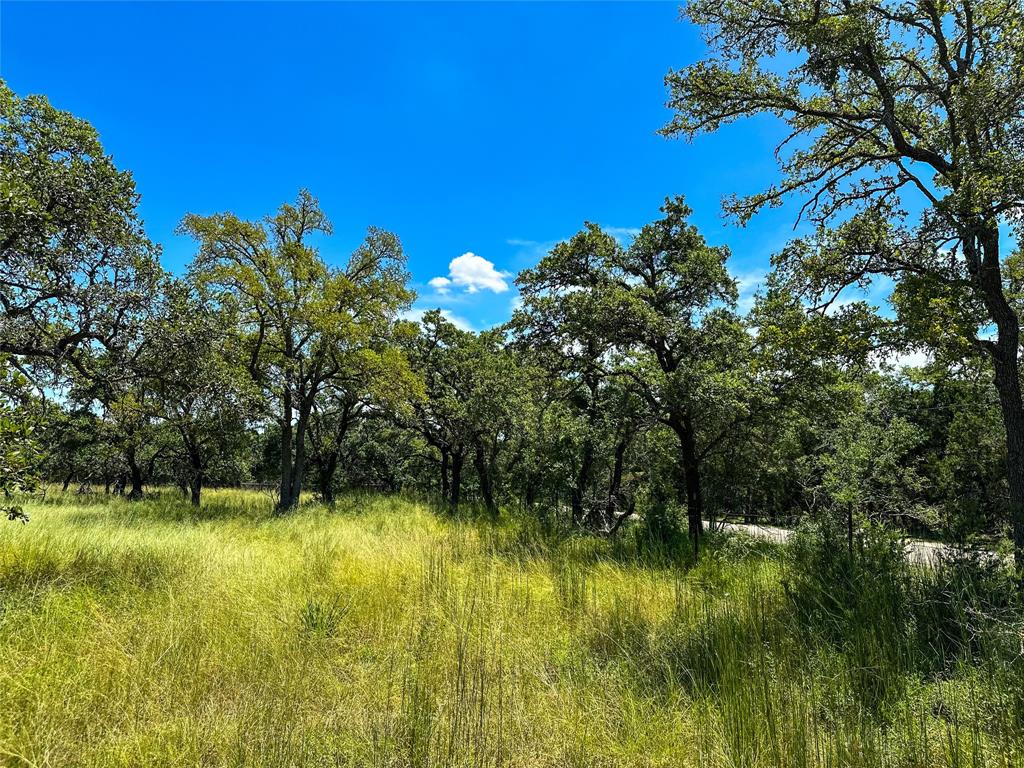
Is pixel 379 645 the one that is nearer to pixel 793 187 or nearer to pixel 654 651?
pixel 654 651

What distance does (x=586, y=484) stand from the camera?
1859 cm

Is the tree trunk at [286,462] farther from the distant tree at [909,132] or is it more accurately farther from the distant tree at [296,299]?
the distant tree at [909,132]

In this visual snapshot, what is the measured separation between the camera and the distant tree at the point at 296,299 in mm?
15195

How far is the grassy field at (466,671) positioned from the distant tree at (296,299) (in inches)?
403

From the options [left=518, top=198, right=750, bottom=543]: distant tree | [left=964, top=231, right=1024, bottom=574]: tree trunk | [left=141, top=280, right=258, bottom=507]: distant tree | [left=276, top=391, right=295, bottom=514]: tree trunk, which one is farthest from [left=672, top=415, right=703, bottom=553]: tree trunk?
[left=276, top=391, right=295, bottom=514]: tree trunk

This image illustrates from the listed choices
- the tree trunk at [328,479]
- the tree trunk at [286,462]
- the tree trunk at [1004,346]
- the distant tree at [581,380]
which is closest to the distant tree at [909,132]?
the tree trunk at [1004,346]

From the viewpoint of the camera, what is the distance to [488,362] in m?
18.3

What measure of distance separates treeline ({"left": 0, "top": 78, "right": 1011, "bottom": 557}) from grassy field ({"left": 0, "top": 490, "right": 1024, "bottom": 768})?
67.2 inches

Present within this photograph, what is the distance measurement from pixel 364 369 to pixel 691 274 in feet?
36.9

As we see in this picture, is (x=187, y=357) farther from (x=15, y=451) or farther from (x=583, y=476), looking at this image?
(x=583, y=476)

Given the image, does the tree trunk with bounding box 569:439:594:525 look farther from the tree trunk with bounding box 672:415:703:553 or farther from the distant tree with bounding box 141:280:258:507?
the distant tree with bounding box 141:280:258:507

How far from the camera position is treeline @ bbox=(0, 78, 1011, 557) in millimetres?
6535

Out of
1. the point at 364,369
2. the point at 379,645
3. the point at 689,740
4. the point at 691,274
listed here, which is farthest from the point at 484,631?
the point at 364,369

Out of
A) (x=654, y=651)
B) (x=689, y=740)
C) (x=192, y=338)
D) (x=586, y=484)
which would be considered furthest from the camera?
(x=586, y=484)
